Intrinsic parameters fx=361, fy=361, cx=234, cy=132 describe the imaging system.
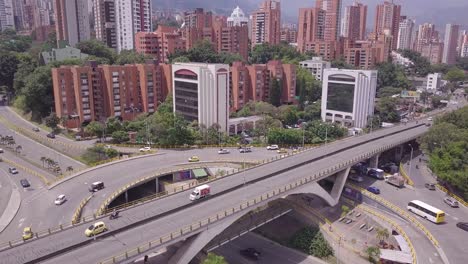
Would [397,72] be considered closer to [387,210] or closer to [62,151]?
[387,210]

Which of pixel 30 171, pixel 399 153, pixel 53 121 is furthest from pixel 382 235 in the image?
pixel 53 121

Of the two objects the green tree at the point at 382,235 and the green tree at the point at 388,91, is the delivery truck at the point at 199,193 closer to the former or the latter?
the green tree at the point at 382,235

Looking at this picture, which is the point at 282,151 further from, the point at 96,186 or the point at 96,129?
the point at 96,129

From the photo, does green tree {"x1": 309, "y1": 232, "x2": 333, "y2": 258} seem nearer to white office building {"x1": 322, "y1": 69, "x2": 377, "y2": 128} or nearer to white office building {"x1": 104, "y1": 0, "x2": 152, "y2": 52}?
white office building {"x1": 322, "y1": 69, "x2": 377, "y2": 128}

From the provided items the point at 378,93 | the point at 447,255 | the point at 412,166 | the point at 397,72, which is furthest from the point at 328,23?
the point at 447,255

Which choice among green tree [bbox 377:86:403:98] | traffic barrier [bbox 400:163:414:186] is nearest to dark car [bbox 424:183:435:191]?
traffic barrier [bbox 400:163:414:186]
